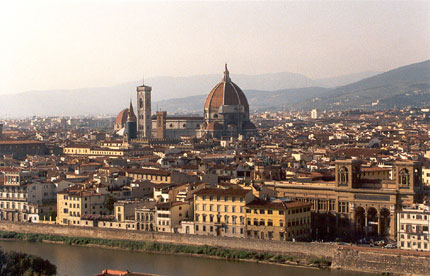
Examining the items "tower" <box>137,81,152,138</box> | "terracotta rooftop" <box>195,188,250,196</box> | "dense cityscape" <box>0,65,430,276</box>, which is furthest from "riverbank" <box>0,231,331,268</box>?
"tower" <box>137,81,152,138</box>

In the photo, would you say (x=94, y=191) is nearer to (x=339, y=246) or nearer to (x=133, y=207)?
(x=133, y=207)

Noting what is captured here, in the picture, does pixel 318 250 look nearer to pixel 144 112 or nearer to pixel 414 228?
pixel 414 228

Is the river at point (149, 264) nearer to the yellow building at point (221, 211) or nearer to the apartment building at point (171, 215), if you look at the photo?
the apartment building at point (171, 215)

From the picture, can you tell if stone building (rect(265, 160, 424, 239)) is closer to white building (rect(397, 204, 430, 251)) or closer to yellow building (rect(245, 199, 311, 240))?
yellow building (rect(245, 199, 311, 240))

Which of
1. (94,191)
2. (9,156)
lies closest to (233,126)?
(9,156)

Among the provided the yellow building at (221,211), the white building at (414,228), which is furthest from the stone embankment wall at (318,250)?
the white building at (414,228)

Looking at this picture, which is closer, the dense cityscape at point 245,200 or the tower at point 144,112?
the dense cityscape at point 245,200

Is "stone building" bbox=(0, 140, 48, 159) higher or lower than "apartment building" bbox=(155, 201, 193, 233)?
higher
